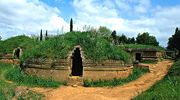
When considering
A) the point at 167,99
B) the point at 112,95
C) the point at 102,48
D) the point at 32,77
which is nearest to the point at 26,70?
the point at 32,77

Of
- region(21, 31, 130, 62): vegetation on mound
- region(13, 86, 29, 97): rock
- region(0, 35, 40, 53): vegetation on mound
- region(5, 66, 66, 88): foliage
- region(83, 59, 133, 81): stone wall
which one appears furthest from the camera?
region(0, 35, 40, 53): vegetation on mound

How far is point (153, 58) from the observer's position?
18734 mm

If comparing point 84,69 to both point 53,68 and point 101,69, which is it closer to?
point 101,69

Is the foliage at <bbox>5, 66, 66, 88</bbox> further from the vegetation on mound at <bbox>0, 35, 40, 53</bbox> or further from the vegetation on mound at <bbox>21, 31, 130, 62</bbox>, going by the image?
the vegetation on mound at <bbox>0, 35, 40, 53</bbox>

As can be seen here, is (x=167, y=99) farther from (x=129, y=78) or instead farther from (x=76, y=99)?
(x=129, y=78)

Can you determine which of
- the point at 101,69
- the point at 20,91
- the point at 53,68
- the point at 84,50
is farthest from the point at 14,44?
the point at 101,69

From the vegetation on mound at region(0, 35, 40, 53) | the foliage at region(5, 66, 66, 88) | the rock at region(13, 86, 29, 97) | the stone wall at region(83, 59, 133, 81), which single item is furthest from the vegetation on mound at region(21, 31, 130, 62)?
the vegetation on mound at region(0, 35, 40, 53)

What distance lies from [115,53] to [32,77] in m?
7.00

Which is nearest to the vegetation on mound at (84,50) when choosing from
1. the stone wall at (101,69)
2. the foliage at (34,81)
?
the stone wall at (101,69)

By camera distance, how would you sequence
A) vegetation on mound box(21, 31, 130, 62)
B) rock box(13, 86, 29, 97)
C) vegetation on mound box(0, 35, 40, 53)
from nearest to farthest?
1. rock box(13, 86, 29, 97)
2. vegetation on mound box(21, 31, 130, 62)
3. vegetation on mound box(0, 35, 40, 53)

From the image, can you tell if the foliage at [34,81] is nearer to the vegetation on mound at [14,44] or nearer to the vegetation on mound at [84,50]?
the vegetation on mound at [84,50]

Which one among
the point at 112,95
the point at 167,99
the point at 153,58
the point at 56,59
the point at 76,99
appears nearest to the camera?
the point at 167,99

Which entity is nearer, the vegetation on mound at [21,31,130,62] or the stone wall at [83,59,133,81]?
the stone wall at [83,59,133,81]

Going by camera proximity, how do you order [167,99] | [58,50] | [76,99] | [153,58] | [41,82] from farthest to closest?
1. [153,58]
2. [58,50]
3. [41,82]
4. [76,99]
5. [167,99]
